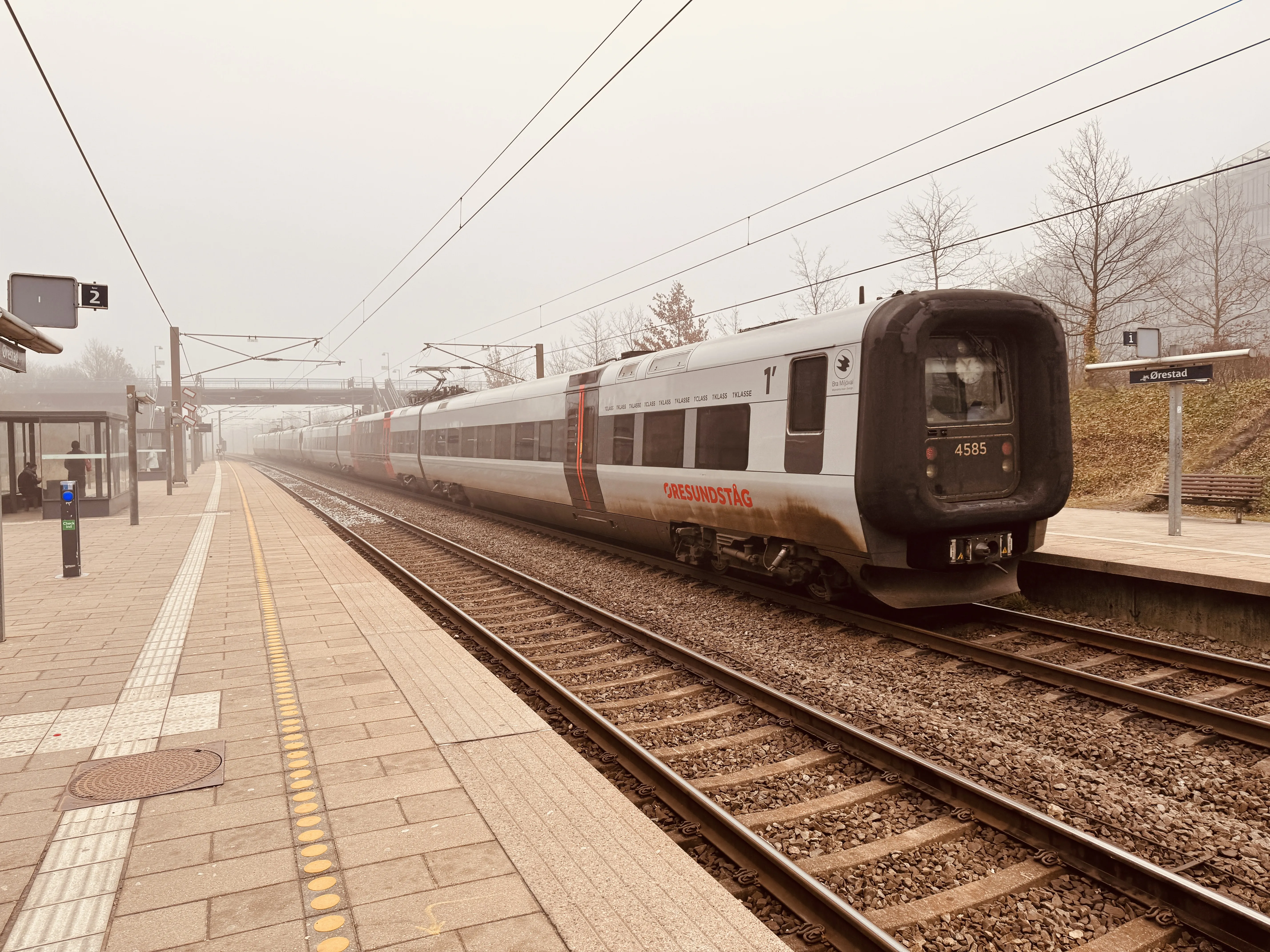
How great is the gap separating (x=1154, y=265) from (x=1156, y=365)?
17.7 m

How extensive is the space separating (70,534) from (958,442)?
1036cm

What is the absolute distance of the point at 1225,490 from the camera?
42.9 feet

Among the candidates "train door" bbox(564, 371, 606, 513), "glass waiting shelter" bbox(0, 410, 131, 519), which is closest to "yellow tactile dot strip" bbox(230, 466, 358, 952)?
"train door" bbox(564, 371, 606, 513)

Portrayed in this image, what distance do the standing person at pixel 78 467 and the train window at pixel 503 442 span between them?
9.54 m

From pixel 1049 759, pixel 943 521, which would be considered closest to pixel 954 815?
pixel 1049 759

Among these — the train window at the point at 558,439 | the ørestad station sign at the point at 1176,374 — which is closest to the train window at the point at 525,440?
the train window at the point at 558,439

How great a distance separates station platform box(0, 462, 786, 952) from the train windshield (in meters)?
4.60

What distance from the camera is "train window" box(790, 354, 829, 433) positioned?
24.7 ft

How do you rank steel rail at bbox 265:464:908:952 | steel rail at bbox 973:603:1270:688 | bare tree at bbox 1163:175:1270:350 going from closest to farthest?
steel rail at bbox 265:464:908:952
steel rail at bbox 973:603:1270:688
bare tree at bbox 1163:175:1270:350

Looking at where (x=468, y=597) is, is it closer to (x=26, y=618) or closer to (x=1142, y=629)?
(x=26, y=618)

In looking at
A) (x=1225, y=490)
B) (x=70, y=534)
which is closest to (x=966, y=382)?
(x=1225, y=490)

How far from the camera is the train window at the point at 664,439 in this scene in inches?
394

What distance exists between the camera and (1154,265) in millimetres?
25375

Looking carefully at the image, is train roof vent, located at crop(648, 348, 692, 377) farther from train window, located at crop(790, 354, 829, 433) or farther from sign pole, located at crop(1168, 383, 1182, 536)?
sign pole, located at crop(1168, 383, 1182, 536)
